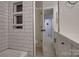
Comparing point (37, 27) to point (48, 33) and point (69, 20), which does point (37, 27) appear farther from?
point (69, 20)

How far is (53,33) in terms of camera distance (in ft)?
4.30

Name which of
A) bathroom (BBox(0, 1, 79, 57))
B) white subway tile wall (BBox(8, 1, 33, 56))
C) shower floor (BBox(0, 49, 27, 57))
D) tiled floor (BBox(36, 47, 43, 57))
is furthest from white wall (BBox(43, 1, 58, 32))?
shower floor (BBox(0, 49, 27, 57))

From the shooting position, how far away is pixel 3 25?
52.4 inches

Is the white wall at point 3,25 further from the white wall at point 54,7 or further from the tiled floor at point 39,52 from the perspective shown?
the white wall at point 54,7

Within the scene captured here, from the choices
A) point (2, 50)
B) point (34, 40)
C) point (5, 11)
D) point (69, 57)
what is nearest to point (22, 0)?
point (5, 11)

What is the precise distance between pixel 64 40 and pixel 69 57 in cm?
22

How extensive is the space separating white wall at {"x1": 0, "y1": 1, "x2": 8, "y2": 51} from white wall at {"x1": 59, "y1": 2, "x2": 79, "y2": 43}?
2.40 feet

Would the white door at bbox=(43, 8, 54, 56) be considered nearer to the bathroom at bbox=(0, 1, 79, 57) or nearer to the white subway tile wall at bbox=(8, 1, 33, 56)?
the bathroom at bbox=(0, 1, 79, 57)

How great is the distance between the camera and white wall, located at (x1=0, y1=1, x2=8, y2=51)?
4.34 feet

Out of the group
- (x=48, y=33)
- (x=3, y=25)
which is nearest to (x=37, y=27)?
(x=48, y=33)

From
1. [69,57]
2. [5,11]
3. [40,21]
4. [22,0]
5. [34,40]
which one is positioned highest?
[22,0]

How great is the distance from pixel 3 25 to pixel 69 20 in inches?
34.7

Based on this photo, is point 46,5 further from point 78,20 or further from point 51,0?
point 78,20

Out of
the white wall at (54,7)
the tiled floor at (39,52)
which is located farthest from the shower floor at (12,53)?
the white wall at (54,7)
